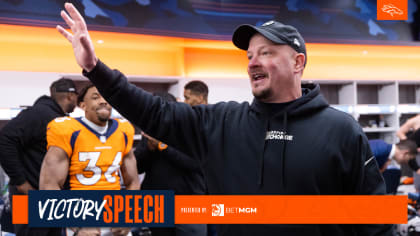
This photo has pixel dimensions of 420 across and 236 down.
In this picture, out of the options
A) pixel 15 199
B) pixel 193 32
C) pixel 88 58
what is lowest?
pixel 15 199

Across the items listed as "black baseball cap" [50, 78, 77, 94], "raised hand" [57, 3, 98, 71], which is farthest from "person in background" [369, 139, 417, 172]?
"black baseball cap" [50, 78, 77, 94]

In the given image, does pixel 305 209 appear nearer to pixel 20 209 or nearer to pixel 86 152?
pixel 86 152

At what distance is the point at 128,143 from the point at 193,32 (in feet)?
7.99

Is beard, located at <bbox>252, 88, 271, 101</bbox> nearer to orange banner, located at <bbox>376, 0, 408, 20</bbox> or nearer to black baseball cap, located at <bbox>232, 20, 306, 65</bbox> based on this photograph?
black baseball cap, located at <bbox>232, 20, 306, 65</bbox>

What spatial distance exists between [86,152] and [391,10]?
497cm

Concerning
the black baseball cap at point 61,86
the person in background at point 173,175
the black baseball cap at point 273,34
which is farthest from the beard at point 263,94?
the black baseball cap at point 61,86

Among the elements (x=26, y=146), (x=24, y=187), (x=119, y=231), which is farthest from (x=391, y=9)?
(x=24, y=187)

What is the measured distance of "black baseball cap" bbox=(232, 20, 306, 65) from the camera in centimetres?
128

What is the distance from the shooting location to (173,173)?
2.42 metres

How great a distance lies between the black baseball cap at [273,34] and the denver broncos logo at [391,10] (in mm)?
4403

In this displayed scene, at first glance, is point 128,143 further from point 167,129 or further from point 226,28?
point 226,28

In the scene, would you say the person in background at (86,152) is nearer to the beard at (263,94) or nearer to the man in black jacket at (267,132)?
the man in black jacket at (267,132)

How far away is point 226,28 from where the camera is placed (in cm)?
456

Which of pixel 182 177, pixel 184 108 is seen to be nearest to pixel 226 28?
pixel 182 177
